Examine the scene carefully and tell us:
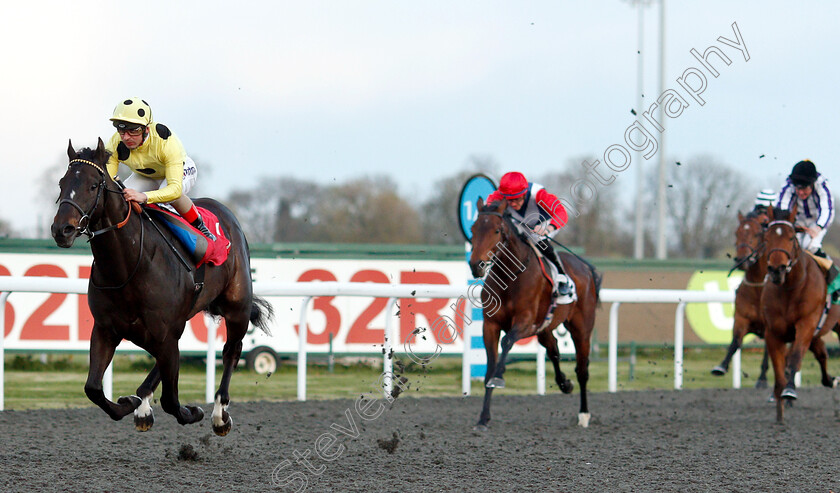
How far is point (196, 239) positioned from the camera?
5.03 meters

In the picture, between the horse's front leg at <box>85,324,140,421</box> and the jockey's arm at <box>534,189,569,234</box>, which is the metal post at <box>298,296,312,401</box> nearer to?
the jockey's arm at <box>534,189,569,234</box>

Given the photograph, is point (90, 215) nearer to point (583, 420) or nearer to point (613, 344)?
point (583, 420)

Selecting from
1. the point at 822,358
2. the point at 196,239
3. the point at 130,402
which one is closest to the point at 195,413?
the point at 130,402

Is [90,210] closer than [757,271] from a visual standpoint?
Yes

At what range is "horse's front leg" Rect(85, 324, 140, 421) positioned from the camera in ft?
14.8

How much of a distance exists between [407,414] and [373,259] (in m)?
4.09

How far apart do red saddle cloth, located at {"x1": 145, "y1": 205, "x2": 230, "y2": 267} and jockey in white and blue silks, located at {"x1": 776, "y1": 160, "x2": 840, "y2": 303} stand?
183 inches

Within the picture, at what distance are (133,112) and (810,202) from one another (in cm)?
549

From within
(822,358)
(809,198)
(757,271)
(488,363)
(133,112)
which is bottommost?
(822,358)

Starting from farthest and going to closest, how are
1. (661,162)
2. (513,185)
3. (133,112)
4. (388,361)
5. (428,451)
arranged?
(661,162), (388,361), (513,185), (428,451), (133,112)

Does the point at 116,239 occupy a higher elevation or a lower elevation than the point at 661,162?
lower

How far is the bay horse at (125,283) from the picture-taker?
4129mm

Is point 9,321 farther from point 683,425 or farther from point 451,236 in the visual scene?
point 451,236

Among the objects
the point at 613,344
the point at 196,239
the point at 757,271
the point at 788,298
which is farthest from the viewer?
the point at 613,344
